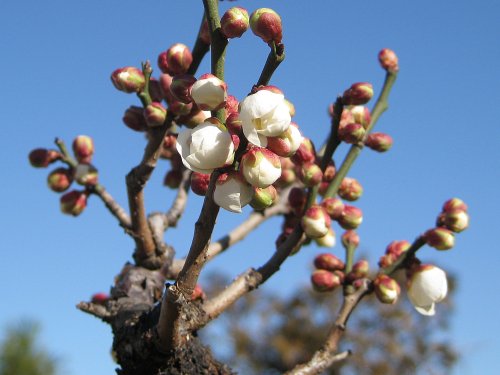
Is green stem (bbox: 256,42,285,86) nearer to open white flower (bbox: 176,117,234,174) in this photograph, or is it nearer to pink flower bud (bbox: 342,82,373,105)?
open white flower (bbox: 176,117,234,174)

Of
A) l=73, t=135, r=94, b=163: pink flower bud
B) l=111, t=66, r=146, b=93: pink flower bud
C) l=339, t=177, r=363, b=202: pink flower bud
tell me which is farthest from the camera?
l=73, t=135, r=94, b=163: pink flower bud

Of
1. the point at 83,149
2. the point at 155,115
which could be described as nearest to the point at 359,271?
the point at 155,115

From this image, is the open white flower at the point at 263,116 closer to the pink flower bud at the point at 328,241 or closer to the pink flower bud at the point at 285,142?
the pink flower bud at the point at 285,142

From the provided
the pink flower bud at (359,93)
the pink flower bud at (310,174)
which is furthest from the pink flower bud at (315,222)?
the pink flower bud at (359,93)

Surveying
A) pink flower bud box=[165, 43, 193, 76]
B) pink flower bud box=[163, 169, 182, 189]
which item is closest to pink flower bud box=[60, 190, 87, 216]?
pink flower bud box=[163, 169, 182, 189]

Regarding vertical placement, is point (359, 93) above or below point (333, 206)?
above

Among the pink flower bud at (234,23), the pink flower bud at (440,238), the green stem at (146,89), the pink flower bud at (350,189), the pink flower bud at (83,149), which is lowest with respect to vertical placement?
the pink flower bud at (440,238)

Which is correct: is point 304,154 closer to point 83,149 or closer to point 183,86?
point 183,86
